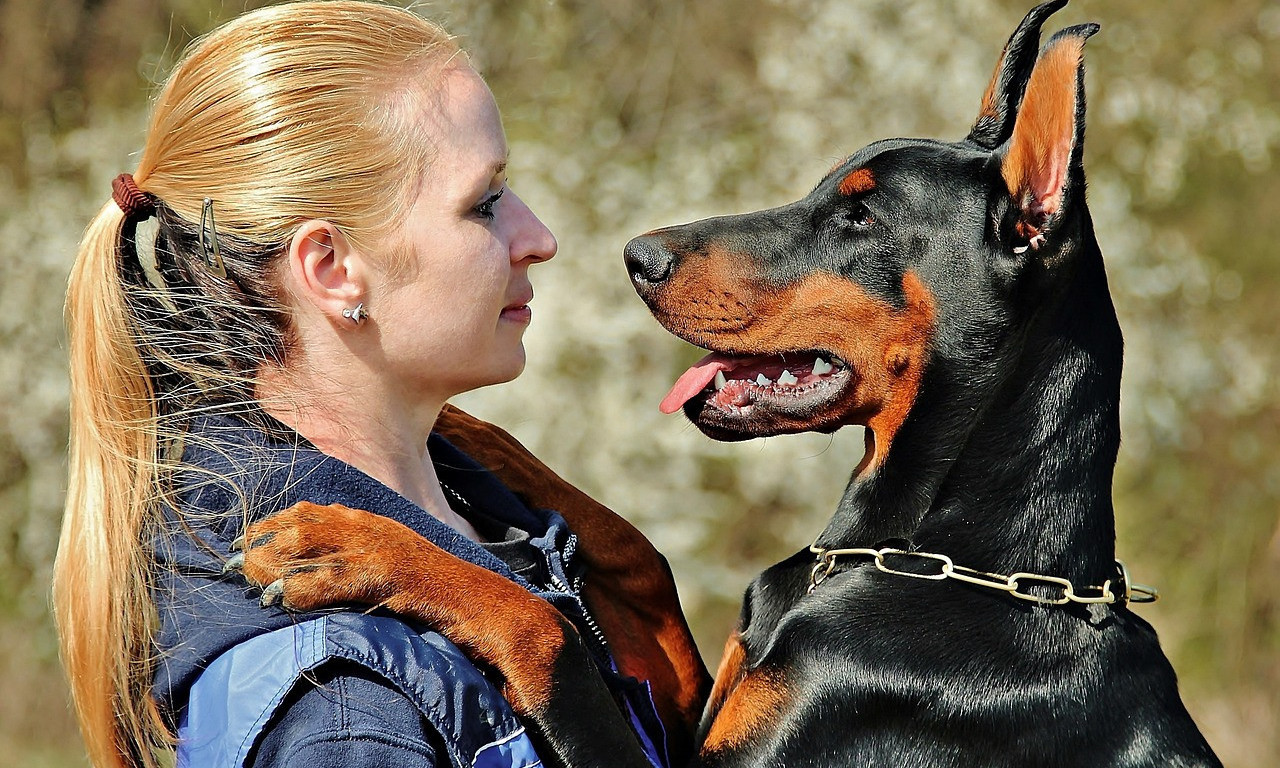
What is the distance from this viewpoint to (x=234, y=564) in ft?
6.24

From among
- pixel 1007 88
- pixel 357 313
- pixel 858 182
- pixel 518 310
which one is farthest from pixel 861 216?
pixel 357 313

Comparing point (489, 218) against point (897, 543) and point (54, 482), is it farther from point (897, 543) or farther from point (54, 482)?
point (54, 482)

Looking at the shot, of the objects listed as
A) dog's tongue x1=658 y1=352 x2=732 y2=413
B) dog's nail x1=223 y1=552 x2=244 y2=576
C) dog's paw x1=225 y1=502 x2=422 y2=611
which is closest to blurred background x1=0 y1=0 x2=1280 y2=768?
dog's tongue x1=658 y1=352 x2=732 y2=413

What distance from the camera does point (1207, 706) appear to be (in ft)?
19.7

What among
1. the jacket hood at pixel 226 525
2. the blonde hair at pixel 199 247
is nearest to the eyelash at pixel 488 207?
the blonde hair at pixel 199 247

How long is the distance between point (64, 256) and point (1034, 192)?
5.17m

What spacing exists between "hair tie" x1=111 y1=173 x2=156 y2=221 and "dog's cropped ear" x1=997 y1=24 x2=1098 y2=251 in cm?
157

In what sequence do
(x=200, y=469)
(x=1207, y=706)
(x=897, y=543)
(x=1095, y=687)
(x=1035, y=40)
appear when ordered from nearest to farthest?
(x=200, y=469)
(x=1095, y=687)
(x=897, y=543)
(x=1035, y=40)
(x=1207, y=706)

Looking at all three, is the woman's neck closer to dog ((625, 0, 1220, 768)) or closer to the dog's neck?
dog ((625, 0, 1220, 768))

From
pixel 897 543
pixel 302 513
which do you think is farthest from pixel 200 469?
pixel 897 543

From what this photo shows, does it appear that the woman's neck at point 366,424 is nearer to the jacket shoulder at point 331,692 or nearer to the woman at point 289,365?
the woman at point 289,365

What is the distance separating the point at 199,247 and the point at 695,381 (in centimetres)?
102

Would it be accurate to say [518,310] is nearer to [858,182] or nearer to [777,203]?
[858,182]

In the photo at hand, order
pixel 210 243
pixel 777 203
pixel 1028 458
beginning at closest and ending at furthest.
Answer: pixel 210 243 < pixel 1028 458 < pixel 777 203
